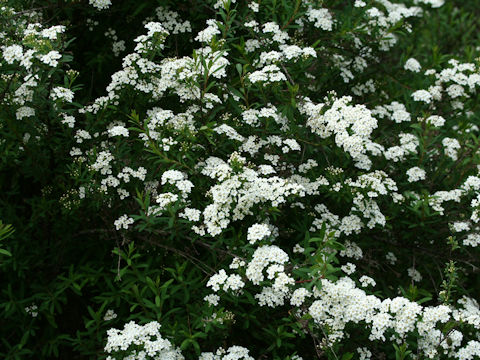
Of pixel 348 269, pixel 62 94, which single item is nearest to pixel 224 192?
pixel 348 269

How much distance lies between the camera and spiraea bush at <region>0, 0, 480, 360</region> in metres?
3.96

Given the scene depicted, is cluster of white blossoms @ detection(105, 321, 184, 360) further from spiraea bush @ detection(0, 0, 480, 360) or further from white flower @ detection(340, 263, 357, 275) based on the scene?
white flower @ detection(340, 263, 357, 275)

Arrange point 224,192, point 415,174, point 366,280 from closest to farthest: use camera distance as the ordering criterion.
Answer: point 224,192 → point 366,280 → point 415,174

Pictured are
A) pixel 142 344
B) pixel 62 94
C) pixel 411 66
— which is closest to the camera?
pixel 142 344

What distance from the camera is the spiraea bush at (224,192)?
13.0 feet

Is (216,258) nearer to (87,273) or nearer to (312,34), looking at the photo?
(87,273)

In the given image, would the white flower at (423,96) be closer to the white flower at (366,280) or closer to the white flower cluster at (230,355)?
the white flower at (366,280)

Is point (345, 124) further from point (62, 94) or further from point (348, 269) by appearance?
point (62, 94)

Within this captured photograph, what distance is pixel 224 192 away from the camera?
3.88 metres

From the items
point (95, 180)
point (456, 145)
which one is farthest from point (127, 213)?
point (456, 145)

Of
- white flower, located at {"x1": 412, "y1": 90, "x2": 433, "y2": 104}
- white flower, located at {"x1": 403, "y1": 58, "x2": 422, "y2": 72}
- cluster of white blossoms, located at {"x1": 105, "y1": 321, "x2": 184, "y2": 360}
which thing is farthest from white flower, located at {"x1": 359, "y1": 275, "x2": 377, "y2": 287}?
white flower, located at {"x1": 403, "y1": 58, "x2": 422, "y2": 72}

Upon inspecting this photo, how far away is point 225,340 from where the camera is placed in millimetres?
4426

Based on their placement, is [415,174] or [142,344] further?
[415,174]

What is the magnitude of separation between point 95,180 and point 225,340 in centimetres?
168
